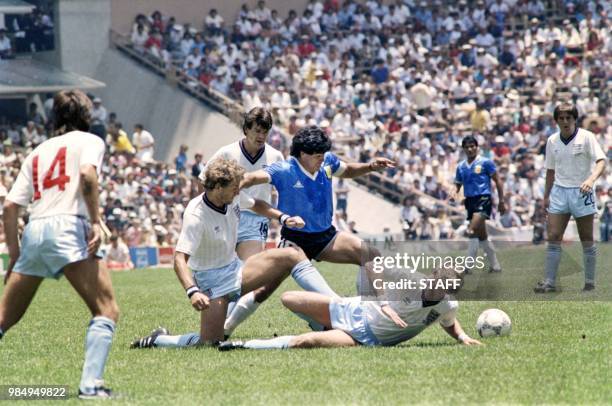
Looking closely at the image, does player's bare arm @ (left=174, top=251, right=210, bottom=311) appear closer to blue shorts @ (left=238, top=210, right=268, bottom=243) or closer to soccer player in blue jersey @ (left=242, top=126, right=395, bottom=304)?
soccer player in blue jersey @ (left=242, top=126, right=395, bottom=304)

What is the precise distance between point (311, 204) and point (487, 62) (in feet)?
87.9

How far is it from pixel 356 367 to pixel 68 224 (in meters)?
2.40

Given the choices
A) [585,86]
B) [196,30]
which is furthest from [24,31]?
[585,86]

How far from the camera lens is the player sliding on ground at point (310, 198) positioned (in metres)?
11.8

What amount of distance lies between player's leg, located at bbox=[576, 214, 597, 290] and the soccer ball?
4.15 metres

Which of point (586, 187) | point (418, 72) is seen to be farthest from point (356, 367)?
point (418, 72)

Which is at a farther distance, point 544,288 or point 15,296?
point 544,288

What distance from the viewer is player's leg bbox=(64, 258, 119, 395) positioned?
8.05 metres

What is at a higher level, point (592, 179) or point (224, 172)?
point (224, 172)

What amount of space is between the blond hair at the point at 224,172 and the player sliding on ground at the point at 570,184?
5.64m

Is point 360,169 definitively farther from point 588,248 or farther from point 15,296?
point 15,296

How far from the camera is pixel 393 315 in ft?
33.0

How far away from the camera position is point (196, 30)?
3891 cm

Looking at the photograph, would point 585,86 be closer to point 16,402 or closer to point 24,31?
point 24,31
